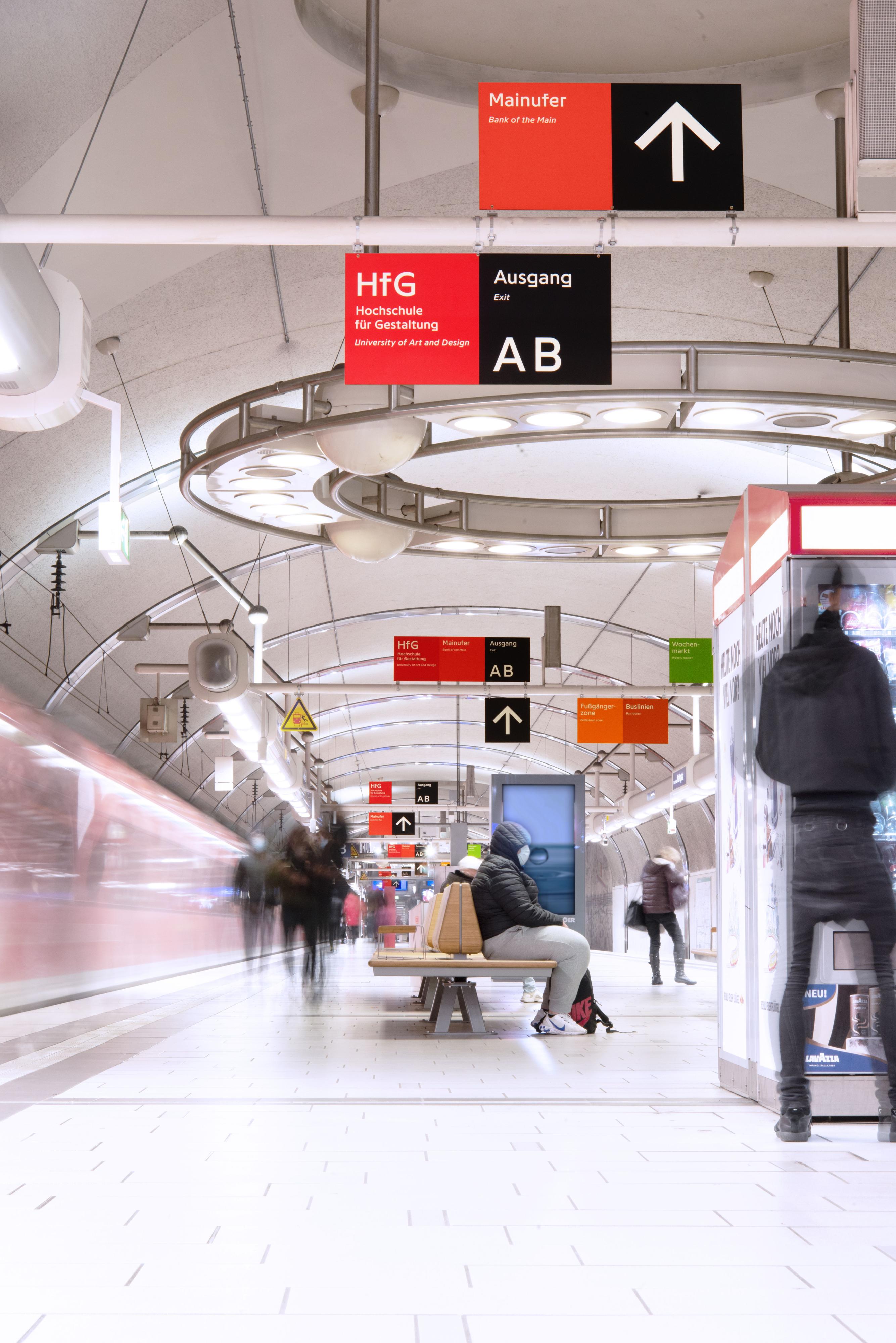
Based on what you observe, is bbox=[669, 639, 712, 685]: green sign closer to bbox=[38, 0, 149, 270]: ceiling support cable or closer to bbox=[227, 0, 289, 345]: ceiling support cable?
bbox=[227, 0, 289, 345]: ceiling support cable

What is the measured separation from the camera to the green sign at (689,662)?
65.4ft

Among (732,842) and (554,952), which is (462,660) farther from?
(732,842)

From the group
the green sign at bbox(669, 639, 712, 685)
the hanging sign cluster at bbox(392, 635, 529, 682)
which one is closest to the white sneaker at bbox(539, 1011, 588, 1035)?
the green sign at bbox(669, 639, 712, 685)

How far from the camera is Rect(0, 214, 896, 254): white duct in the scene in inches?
275

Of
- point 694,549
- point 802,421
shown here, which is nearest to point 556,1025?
point 802,421

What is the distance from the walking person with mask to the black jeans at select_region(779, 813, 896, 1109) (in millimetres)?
12921

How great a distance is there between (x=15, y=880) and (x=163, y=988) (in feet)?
16.1

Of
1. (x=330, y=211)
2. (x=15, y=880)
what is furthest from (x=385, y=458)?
(x=15, y=880)

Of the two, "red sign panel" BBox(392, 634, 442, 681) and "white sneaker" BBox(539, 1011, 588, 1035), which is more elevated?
"red sign panel" BBox(392, 634, 442, 681)

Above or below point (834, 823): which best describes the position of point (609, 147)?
above

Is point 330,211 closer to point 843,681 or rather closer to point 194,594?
point 843,681

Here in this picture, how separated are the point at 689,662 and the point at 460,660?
3455 millimetres

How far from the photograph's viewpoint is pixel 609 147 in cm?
693

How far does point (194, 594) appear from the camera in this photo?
22688 millimetres
